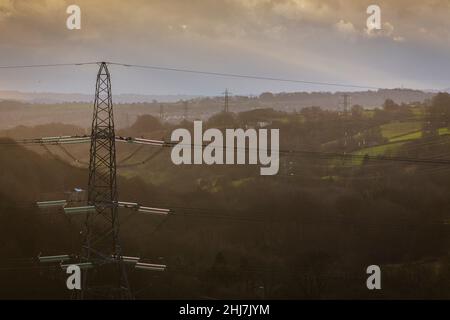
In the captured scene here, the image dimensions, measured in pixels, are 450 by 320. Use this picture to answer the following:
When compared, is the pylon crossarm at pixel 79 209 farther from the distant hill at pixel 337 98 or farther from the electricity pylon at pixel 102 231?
the distant hill at pixel 337 98

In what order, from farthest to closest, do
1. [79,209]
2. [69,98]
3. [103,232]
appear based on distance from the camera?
[69,98] < [103,232] < [79,209]

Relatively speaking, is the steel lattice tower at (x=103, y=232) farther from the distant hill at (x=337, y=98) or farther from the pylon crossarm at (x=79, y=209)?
the distant hill at (x=337, y=98)

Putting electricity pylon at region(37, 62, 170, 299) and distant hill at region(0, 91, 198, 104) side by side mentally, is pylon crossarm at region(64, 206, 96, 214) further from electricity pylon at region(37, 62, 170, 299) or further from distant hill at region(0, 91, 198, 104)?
distant hill at region(0, 91, 198, 104)

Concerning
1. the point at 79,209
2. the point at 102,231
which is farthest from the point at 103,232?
the point at 79,209

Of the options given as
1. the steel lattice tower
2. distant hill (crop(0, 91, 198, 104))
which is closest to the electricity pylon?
the steel lattice tower

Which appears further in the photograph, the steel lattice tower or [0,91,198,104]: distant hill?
[0,91,198,104]: distant hill

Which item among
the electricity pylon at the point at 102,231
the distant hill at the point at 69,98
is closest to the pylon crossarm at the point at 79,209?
the electricity pylon at the point at 102,231

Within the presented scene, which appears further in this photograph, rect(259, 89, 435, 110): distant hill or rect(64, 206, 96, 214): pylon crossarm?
rect(259, 89, 435, 110): distant hill

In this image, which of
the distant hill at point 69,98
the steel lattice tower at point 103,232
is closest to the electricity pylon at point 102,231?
the steel lattice tower at point 103,232

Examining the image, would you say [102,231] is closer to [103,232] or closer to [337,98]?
[103,232]

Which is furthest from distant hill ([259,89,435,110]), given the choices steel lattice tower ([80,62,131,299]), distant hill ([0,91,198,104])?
steel lattice tower ([80,62,131,299])

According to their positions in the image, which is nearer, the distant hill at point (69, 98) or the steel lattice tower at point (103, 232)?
the steel lattice tower at point (103, 232)

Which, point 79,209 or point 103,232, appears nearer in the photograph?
point 79,209
